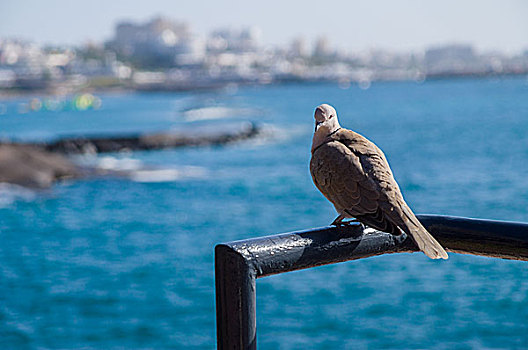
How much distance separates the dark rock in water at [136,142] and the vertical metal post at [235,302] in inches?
1393

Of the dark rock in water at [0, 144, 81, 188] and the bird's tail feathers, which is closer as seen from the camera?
the bird's tail feathers

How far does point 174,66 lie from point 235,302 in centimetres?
17378

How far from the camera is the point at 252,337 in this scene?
3.92 ft

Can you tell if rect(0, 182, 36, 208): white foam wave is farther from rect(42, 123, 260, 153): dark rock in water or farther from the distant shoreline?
the distant shoreline

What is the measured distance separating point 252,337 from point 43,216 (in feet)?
62.1

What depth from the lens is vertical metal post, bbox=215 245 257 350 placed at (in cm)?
119

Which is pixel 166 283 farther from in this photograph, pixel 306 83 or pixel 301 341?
pixel 306 83

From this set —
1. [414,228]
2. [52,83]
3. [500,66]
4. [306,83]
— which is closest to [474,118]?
[414,228]

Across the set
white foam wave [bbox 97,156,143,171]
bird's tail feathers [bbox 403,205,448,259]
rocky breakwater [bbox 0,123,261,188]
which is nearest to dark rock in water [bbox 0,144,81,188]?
rocky breakwater [bbox 0,123,261,188]

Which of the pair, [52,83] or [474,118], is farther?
[52,83]

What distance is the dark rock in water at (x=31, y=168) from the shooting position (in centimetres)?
2414

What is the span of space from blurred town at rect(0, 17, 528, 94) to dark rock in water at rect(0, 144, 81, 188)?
112 meters

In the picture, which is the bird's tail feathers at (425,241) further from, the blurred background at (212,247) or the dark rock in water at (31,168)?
the dark rock in water at (31,168)

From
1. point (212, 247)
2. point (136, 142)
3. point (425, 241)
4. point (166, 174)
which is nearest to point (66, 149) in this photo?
point (136, 142)
